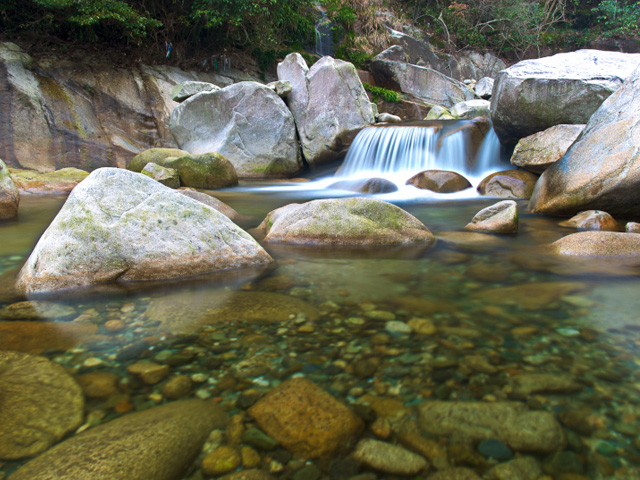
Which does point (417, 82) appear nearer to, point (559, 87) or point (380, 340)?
point (559, 87)

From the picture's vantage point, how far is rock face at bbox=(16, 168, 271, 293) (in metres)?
2.91

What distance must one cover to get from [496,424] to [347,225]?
9.73 ft

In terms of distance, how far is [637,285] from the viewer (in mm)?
3045

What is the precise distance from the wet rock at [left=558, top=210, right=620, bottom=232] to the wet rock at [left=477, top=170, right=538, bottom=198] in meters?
3.17

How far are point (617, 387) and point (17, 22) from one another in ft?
59.7

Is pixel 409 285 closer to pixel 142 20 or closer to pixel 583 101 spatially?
pixel 583 101

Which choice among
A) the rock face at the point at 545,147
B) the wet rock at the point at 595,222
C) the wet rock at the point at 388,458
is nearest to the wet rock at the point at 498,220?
the wet rock at the point at 595,222

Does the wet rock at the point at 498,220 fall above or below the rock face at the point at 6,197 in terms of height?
below

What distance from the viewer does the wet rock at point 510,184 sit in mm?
8430

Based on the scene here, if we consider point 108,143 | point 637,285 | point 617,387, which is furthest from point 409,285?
point 108,143

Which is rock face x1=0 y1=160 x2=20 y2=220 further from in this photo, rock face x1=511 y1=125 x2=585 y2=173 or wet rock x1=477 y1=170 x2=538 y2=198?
rock face x1=511 y1=125 x2=585 y2=173

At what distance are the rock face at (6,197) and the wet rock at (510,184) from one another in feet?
28.7

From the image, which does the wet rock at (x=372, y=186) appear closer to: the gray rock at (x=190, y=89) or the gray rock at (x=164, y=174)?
the gray rock at (x=164, y=174)

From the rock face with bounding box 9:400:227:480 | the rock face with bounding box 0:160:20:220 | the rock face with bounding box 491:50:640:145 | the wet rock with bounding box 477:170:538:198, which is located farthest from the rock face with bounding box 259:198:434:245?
the rock face with bounding box 491:50:640:145
